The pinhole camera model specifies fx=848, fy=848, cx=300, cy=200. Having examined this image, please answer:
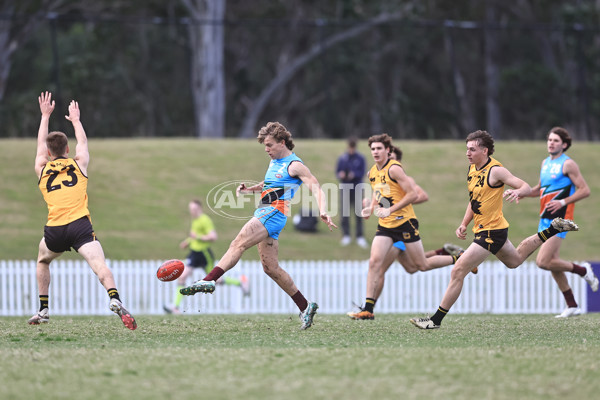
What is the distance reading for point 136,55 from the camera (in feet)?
131

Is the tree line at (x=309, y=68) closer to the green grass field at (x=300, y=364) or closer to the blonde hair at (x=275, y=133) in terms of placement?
the blonde hair at (x=275, y=133)

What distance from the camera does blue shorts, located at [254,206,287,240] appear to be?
8.48 metres

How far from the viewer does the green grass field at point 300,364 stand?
5.39 meters

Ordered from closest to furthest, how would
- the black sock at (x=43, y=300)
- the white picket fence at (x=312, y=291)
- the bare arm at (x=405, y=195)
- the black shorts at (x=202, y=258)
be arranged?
the black sock at (x=43, y=300)
the bare arm at (x=405, y=195)
the black shorts at (x=202, y=258)
the white picket fence at (x=312, y=291)

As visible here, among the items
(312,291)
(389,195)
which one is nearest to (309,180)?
(389,195)

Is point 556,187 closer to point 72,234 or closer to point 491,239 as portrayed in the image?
point 491,239

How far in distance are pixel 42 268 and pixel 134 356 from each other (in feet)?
8.79

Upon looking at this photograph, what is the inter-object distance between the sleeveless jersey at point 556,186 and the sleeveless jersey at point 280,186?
10.6ft

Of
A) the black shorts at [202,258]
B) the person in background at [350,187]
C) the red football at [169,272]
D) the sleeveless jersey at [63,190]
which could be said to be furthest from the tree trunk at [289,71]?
the sleeveless jersey at [63,190]

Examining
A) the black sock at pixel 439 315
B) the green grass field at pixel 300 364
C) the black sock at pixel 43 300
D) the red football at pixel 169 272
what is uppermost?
the red football at pixel 169 272

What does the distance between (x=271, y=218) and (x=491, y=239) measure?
2225 millimetres

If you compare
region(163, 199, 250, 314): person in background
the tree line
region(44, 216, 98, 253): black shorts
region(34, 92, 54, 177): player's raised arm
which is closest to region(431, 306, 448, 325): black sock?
region(44, 216, 98, 253): black shorts

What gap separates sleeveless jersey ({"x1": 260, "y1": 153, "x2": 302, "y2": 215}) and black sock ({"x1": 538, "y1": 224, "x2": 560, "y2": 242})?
9.44ft

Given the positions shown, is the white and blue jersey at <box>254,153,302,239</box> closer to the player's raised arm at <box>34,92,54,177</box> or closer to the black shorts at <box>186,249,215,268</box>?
the player's raised arm at <box>34,92,54,177</box>
